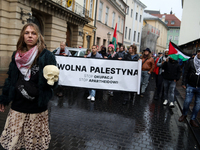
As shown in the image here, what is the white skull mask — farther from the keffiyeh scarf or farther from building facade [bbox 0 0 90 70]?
building facade [bbox 0 0 90 70]

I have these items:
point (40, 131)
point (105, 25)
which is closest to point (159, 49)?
point (105, 25)

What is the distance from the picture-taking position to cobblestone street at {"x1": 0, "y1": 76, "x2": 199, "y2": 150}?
3.76 m

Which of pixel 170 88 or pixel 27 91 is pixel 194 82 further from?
pixel 27 91

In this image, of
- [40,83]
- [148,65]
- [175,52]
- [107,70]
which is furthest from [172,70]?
[40,83]

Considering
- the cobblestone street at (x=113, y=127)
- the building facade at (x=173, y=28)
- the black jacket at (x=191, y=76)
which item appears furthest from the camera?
the building facade at (x=173, y=28)

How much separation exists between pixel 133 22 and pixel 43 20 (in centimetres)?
3327

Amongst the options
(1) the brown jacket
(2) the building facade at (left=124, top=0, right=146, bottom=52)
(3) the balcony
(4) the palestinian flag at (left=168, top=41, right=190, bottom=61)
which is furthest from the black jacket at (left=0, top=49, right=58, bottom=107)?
(2) the building facade at (left=124, top=0, right=146, bottom=52)

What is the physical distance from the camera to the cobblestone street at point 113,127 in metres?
3.76

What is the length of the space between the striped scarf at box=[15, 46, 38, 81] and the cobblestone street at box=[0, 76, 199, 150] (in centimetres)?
167

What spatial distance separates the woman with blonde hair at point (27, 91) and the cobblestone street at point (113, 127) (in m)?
1.12

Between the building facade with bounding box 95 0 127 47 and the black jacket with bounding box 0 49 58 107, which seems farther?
the building facade with bounding box 95 0 127 47

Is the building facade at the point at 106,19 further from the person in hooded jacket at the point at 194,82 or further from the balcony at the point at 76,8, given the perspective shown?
the person in hooded jacket at the point at 194,82

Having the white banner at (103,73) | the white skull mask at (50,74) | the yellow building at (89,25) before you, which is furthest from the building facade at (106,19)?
the white skull mask at (50,74)

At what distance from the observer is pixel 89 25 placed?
79.0ft
